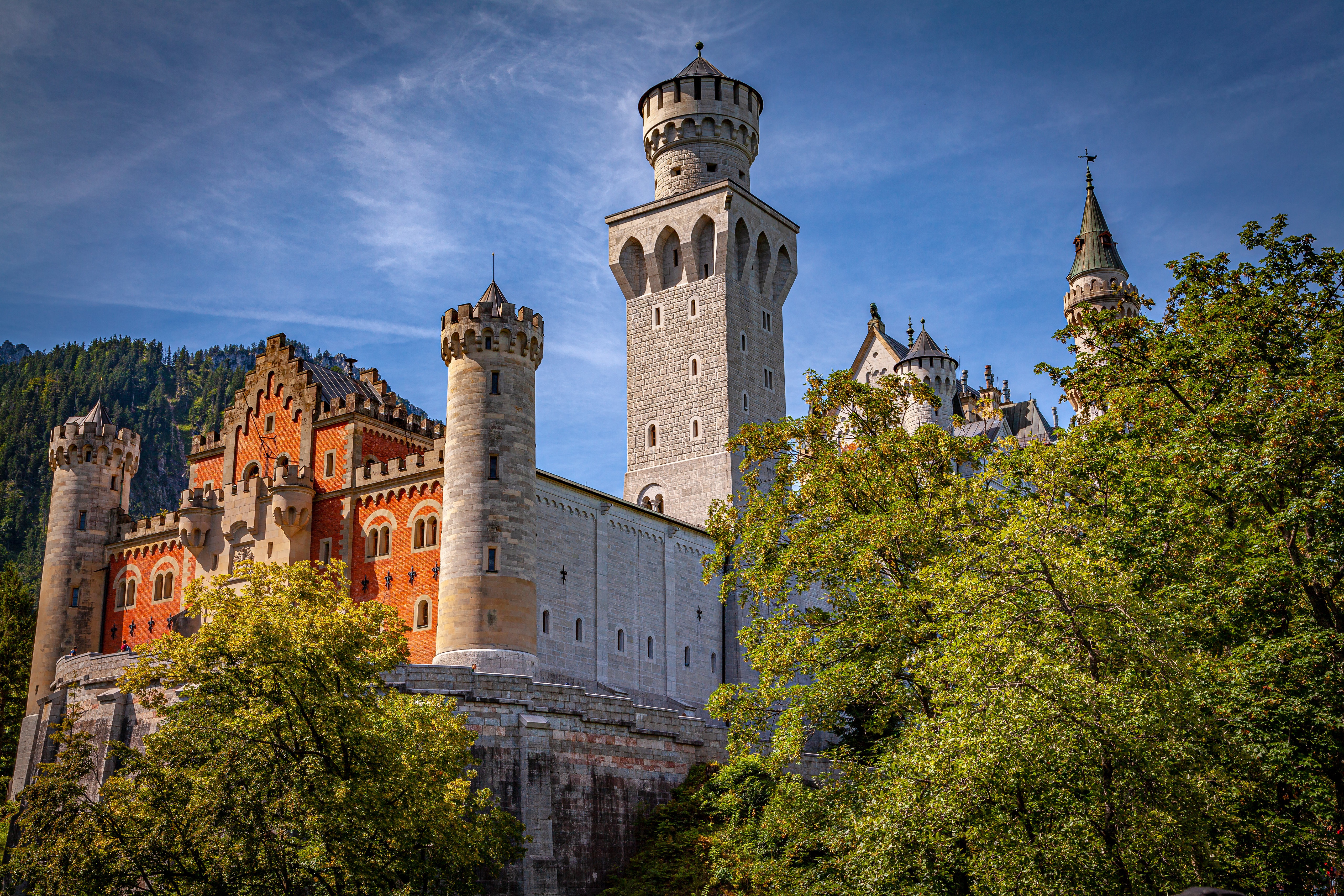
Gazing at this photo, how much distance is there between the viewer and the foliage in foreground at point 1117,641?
1934cm

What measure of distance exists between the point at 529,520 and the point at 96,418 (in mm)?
25225

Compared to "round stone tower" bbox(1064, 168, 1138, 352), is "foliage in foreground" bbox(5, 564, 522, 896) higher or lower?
lower

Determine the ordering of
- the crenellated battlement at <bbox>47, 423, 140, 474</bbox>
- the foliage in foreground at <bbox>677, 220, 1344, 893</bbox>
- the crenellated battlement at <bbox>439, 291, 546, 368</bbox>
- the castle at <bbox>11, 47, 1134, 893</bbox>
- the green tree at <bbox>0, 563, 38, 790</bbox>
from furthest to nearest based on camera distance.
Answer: the crenellated battlement at <bbox>47, 423, 140, 474</bbox> → the green tree at <bbox>0, 563, 38, 790</bbox> → the crenellated battlement at <bbox>439, 291, 546, 368</bbox> → the castle at <bbox>11, 47, 1134, 893</bbox> → the foliage in foreground at <bbox>677, 220, 1344, 893</bbox>

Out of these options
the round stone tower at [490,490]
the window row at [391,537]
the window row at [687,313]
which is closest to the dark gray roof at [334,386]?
the window row at [391,537]

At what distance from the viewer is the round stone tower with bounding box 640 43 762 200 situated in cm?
6419

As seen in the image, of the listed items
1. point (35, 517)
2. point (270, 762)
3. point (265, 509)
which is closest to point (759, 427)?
point (270, 762)

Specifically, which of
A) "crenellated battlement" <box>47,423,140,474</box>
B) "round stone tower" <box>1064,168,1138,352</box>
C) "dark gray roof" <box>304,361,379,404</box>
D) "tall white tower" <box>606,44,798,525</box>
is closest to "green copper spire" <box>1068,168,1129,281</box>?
"round stone tower" <box>1064,168,1138,352</box>

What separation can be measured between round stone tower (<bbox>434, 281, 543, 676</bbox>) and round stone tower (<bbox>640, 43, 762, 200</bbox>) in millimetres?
23702

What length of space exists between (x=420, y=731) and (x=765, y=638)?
8081 mm

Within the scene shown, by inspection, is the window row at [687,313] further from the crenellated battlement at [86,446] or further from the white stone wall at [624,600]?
the crenellated battlement at [86,446]

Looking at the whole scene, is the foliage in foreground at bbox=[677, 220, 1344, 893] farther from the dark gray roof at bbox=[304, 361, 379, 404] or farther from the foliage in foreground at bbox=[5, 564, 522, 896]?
the dark gray roof at bbox=[304, 361, 379, 404]

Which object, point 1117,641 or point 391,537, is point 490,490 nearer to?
point 391,537

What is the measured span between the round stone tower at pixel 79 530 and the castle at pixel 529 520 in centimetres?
11

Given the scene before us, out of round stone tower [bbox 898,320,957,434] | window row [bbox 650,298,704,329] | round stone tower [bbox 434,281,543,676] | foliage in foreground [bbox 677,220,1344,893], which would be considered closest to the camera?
foliage in foreground [bbox 677,220,1344,893]
